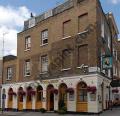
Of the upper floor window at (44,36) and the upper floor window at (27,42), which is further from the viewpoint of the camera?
the upper floor window at (27,42)

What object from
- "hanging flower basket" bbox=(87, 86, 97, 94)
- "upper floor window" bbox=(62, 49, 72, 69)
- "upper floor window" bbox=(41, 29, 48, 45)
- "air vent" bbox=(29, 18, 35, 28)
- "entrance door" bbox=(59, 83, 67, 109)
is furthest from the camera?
"air vent" bbox=(29, 18, 35, 28)

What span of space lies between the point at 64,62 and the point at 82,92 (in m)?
4.54

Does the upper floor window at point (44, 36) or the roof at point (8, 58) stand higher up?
the upper floor window at point (44, 36)

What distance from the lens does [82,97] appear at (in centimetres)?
3522

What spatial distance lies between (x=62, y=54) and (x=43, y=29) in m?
5.46

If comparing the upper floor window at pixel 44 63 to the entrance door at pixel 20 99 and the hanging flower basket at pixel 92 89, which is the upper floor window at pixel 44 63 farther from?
the hanging flower basket at pixel 92 89

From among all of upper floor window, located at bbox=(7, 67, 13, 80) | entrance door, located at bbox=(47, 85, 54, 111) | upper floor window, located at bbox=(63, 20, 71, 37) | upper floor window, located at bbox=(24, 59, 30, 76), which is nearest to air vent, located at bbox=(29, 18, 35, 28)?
upper floor window, located at bbox=(24, 59, 30, 76)

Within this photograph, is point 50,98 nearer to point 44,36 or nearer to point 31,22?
point 44,36

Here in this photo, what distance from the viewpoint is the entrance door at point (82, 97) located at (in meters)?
34.6

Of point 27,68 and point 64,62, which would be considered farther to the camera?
point 27,68

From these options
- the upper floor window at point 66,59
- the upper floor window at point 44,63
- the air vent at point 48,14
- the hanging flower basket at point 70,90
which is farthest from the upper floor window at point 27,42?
the hanging flower basket at point 70,90

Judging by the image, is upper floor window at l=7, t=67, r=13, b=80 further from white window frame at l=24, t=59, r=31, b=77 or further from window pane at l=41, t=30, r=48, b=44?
window pane at l=41, t=30, r=48, b=44

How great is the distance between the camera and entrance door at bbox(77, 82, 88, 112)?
34594 mm

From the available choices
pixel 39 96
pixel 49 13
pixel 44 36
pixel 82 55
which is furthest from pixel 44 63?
pixel 82 55
